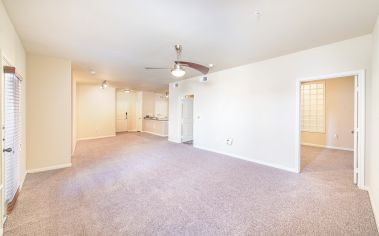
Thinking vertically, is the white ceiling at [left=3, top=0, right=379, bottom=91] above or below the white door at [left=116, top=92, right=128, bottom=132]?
above

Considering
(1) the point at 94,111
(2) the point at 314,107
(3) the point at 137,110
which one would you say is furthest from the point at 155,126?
(2) the point at 314,107

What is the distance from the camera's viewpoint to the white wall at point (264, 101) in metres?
3.32

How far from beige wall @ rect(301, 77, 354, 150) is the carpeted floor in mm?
2252

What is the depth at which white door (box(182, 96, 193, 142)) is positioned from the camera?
752 cm

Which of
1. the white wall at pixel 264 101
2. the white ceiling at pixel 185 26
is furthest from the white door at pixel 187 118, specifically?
the white ceiling at pixel 185 26

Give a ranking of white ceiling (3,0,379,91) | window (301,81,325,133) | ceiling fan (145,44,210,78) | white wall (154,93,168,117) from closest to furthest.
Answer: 1. white ceiling (3,0,379,91)
2. ceiling fan (145,44,210,78)
3. window (301,81,325,133)
4. white wall (154,93,168,117)

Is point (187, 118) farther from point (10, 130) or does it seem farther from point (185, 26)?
point (10, 130)

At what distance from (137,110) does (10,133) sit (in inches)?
345

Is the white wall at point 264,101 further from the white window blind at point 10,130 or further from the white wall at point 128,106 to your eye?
the white wall at point 128,106

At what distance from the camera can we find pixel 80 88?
26.6ft

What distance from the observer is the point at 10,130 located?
102 inches

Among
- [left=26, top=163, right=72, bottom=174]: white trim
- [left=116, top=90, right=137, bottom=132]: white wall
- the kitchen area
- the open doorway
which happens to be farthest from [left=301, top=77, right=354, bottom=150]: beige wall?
[left=116, top=90, right=137, bottom=132]: white wall

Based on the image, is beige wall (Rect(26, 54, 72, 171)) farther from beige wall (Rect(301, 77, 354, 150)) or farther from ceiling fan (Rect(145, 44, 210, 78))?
beige wall (Rect(301, 77, 354, 150))

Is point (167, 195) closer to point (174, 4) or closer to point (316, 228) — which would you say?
point (316, 228)
